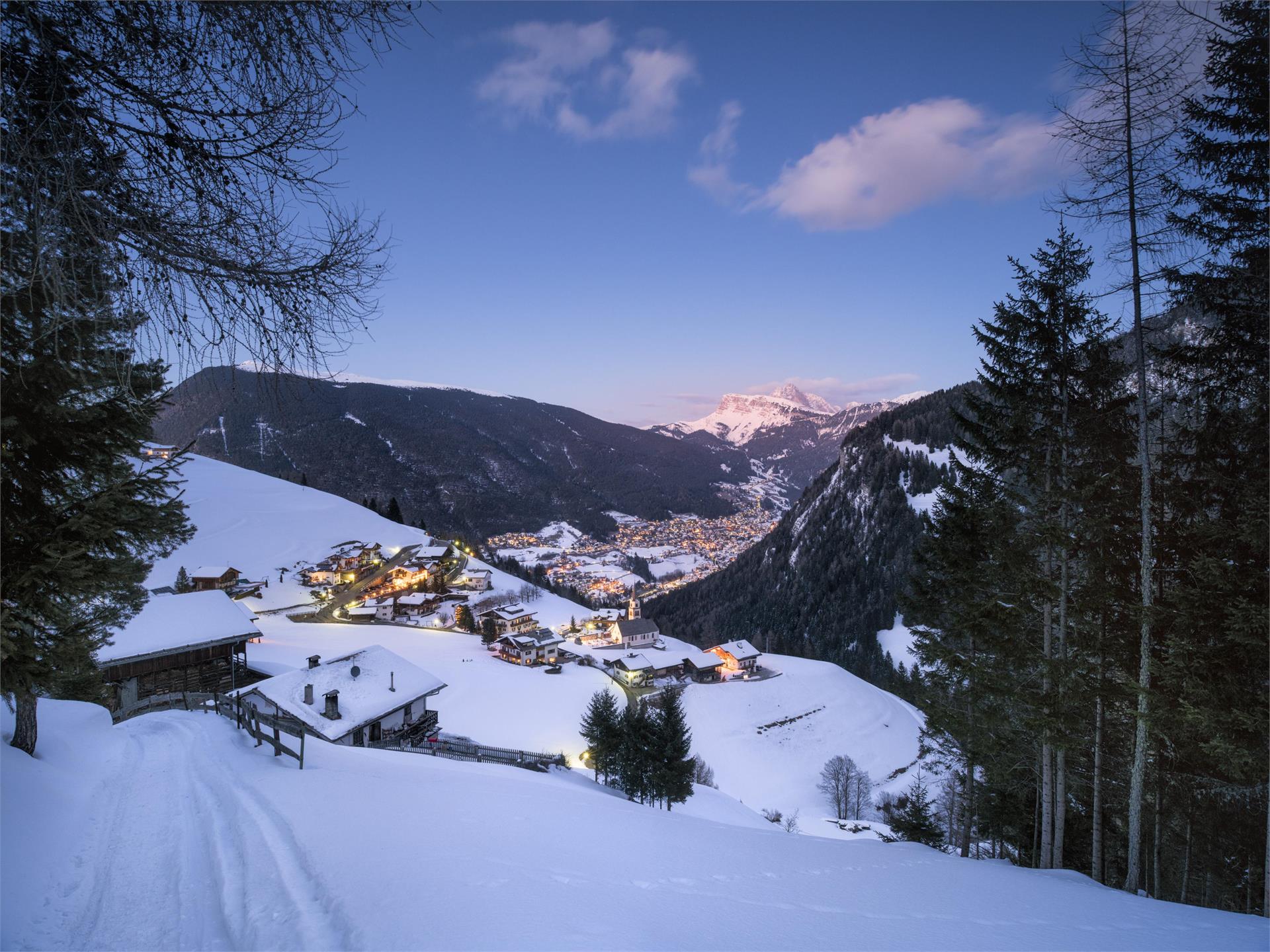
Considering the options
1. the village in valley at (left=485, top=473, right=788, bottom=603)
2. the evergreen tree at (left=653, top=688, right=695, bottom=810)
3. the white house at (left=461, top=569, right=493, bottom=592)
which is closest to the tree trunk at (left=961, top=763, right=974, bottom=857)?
the evergreen tree at (left=653, top=688, right=695, bottom=810)

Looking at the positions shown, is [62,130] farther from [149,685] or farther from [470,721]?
[470,721]

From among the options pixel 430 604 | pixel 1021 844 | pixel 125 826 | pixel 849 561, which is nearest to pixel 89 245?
pixel 125 826

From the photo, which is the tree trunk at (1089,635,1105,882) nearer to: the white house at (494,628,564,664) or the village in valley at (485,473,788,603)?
the white house at (494,628,564,664)

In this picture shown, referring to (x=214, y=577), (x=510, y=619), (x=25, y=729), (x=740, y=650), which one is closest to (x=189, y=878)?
(x=25, y=729)

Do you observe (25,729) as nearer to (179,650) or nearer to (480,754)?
(480,754)

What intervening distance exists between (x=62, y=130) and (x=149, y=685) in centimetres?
2464

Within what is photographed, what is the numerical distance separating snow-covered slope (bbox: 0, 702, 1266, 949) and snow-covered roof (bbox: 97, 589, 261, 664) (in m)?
12.2

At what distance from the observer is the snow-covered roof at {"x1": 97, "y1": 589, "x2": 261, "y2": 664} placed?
18641 millimetres

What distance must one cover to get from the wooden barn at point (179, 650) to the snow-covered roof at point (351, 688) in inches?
124

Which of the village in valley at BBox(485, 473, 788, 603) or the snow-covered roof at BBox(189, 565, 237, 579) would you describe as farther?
the village in valley at BBox(485, 473, 788, 603)

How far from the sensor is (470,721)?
2786 centimetres

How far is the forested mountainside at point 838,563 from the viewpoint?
83.7 m

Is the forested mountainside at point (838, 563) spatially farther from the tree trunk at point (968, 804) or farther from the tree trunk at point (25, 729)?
the tree trunk at point (25, 729)

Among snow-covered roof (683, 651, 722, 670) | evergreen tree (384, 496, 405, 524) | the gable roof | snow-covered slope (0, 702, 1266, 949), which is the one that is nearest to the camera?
snow-covered slope (0, 702, 1266, 949)
